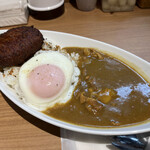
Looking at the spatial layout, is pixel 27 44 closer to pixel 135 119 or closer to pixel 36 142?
pixel 36 142

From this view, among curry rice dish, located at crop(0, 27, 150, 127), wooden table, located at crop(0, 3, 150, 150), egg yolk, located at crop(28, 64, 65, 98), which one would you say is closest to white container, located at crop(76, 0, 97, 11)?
wooden table, located at crop(0, 3, 150, 150)

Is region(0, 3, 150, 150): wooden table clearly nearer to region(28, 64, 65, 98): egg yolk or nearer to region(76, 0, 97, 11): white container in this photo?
region(76, 0, 97, 11): white container

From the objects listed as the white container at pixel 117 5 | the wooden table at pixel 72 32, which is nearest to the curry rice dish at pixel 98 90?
the wooden table at pixel 72 32

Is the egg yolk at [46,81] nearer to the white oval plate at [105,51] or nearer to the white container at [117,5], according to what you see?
the white oval plate at [105,51]

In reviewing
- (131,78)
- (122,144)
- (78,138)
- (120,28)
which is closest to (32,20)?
(120,28)

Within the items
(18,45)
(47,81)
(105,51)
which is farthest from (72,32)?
(47,81)

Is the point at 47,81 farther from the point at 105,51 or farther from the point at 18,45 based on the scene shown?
the point at 105,51
